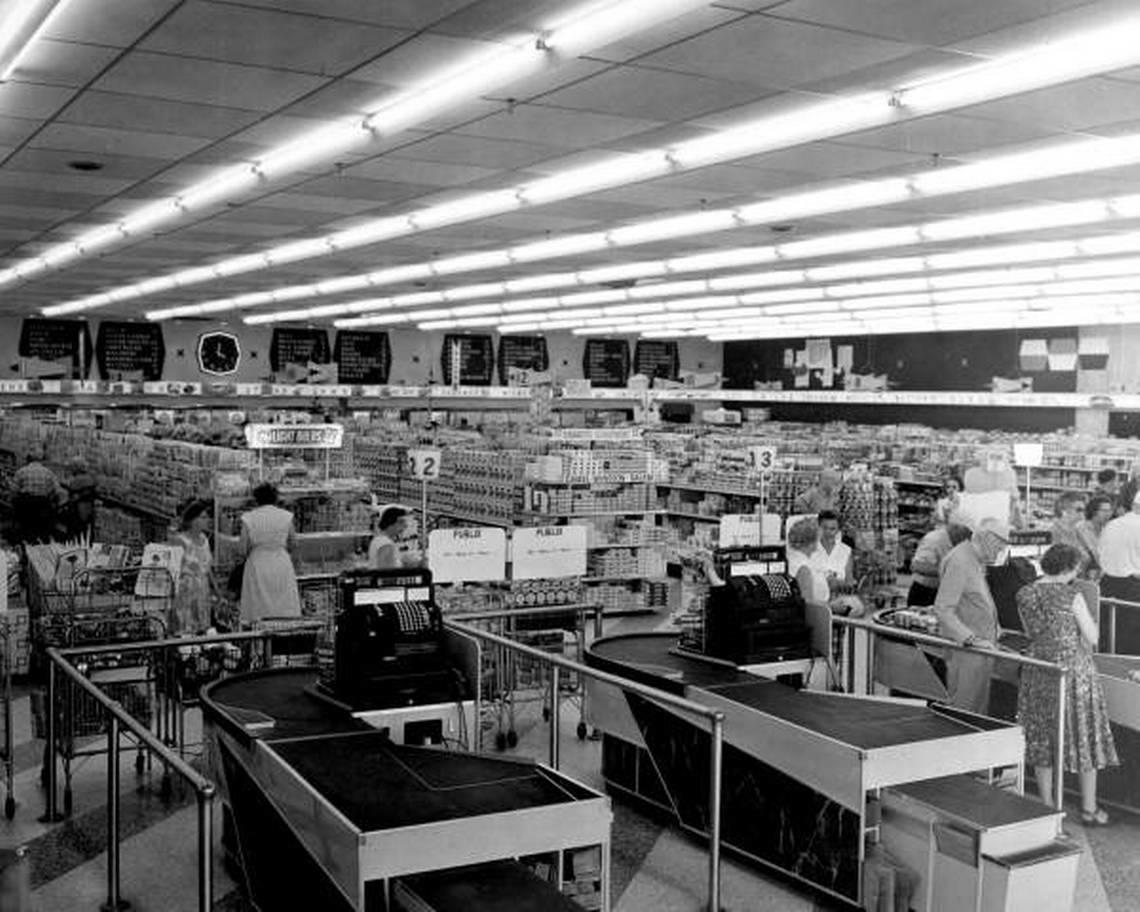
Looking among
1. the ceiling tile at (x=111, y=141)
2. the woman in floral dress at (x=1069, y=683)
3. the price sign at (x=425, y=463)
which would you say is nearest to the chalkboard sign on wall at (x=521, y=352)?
the price sign at (x=425, y=463)

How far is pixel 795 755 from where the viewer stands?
18.0ft

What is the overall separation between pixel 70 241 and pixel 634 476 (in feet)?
22.1

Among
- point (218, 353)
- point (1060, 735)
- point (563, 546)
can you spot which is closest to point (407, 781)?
point (1060, 735)

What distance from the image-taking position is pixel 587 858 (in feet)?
14.9

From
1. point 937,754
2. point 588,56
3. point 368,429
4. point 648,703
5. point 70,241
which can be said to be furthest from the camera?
point 368,429

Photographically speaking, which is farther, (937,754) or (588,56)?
(588,56)

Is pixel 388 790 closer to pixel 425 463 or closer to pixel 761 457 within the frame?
pixel 425 463

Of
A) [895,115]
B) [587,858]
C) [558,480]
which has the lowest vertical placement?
[587,858]

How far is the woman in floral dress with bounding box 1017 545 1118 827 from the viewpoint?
6555 millimetres

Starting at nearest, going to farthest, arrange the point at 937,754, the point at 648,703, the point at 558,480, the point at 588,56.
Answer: the point at 937,754, the point at 588,56, the point at 648,703, the point at 558,480

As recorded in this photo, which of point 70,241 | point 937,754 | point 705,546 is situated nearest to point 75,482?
point 70,241

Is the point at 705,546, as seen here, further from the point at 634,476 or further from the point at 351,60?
the point at 351,60

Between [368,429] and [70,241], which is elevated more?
[70,241]

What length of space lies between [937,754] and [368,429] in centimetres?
1579
